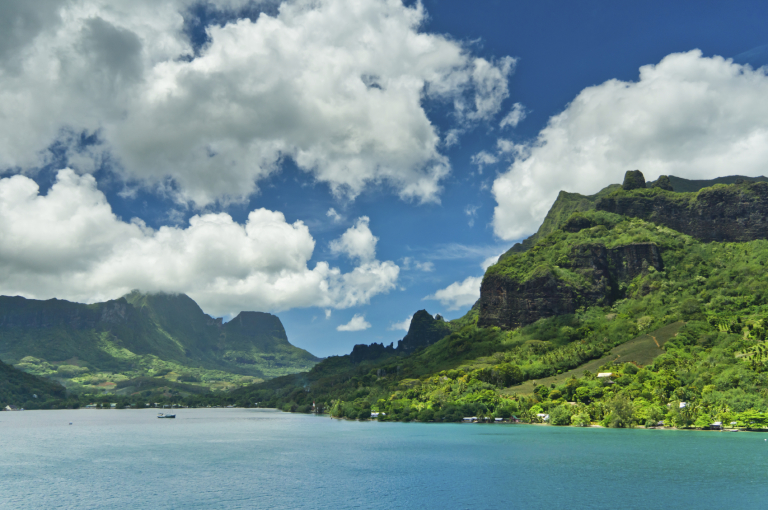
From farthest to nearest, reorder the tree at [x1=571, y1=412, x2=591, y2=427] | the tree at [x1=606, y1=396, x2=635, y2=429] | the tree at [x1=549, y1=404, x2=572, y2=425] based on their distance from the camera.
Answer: the tree at [x1=549, y1=404, x2=572, y2=425] → the tree at [x1=571, y1=412, x2=591, y2=427] → the tree at [x1=606, y1=396, x2=635, y2=429]

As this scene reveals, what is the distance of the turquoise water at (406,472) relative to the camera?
250 feet

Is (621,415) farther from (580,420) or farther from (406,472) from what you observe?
(406,472)

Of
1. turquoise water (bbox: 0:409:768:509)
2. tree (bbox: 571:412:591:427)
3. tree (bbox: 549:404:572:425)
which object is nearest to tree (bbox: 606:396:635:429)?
tree (bbox: 571:412:591:427)

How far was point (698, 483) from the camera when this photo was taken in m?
82.4

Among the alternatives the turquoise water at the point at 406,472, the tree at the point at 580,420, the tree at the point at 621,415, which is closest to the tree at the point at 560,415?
the tree at the point at 580,420

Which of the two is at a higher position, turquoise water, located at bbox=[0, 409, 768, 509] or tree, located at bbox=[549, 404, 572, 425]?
tree, located at bbox=[549, 404, 572, 425]

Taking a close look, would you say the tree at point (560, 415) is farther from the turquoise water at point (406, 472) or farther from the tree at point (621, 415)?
the turquoise water at point (406, 472)

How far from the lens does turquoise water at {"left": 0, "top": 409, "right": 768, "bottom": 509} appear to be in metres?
A: 76.1

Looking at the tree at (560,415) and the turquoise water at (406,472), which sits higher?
the tree at (560,415)

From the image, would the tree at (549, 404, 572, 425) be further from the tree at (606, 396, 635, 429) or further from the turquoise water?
the turquoise water

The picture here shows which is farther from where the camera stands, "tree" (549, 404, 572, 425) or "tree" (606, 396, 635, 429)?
"tree" (549, 404, 572, 425)

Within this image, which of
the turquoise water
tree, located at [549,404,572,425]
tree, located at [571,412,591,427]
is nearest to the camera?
the turquoise water

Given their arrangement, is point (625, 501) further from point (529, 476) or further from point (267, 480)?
point (267, 480)

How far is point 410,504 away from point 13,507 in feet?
195
